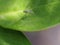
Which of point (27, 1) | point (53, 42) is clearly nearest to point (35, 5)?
point (27, 1)

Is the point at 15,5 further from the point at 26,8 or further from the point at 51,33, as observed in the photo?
the point at 51,33

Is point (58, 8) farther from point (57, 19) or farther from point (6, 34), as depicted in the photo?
point (6, 34)

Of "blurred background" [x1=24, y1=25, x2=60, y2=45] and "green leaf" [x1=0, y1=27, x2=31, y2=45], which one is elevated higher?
"blurred background" [x1=24, y1=25, x2=60, y2=45]

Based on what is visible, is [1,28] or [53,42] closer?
[1,28]
